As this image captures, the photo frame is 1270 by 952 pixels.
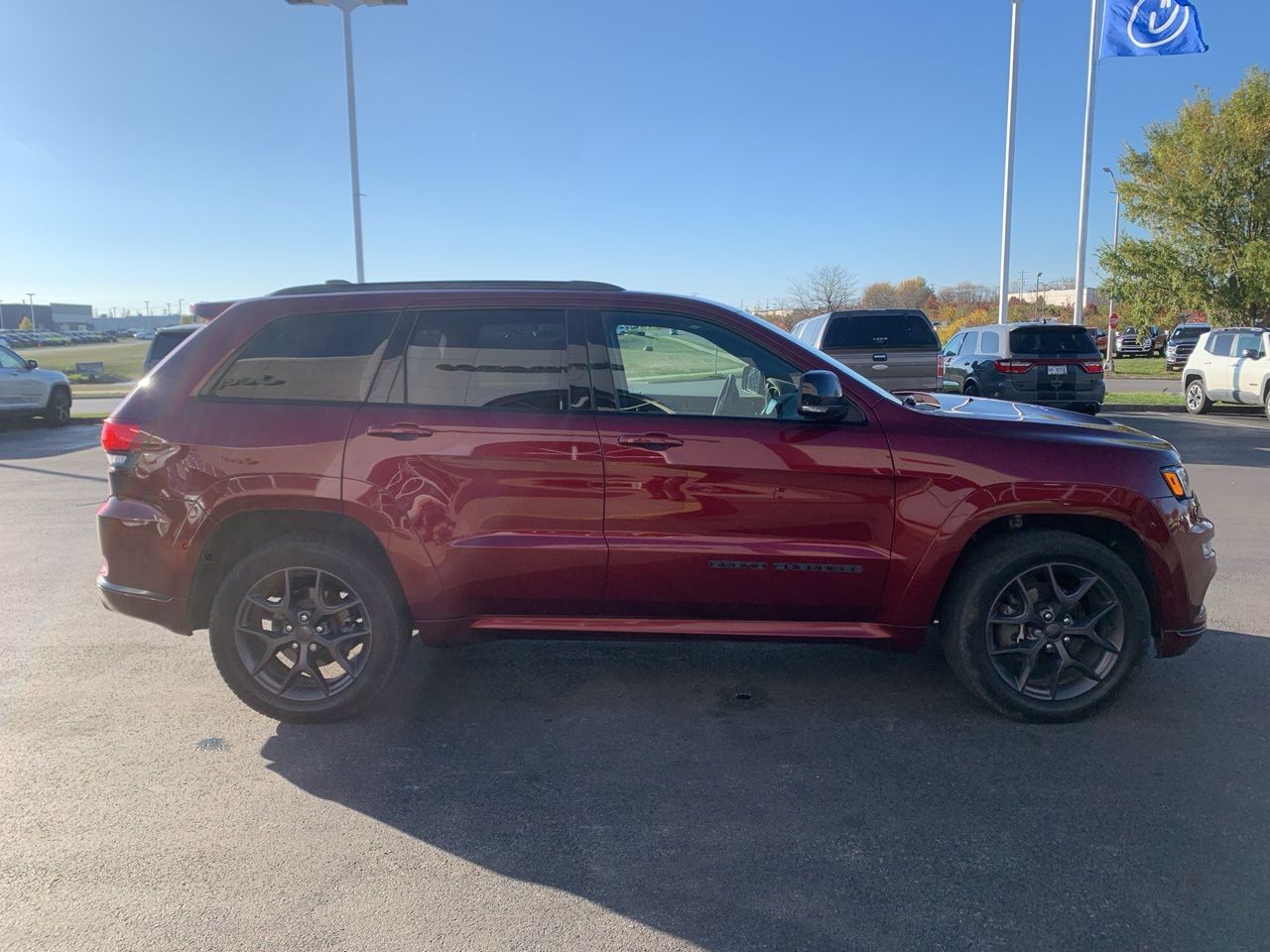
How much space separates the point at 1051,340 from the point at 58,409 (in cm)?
1909

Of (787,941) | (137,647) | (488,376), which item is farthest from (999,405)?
(137,647)

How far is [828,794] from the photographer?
10.6 feet

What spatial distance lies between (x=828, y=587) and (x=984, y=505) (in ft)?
2.41

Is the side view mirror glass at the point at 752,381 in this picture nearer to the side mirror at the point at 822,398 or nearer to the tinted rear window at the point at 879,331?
the side mirror at the point at 822,398

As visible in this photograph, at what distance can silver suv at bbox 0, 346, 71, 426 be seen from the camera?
16531 millimetres

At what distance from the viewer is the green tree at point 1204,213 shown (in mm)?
25859

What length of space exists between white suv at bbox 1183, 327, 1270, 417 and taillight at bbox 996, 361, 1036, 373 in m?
5.38

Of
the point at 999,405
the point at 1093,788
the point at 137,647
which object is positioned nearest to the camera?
the point at 1093,788

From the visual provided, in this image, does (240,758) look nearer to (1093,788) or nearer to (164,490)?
(164,490)

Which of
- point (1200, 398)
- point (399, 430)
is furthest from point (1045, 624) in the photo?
point (1200, 398)

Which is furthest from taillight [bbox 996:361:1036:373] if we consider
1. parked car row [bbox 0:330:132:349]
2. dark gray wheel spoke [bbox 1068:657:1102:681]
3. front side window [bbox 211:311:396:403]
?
parked car row [bbox 0:330:132:349]

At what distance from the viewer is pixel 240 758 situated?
3.57 metres

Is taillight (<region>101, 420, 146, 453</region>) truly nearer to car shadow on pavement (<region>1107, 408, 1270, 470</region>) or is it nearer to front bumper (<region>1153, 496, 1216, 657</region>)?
front bumper (<region>1153, 496, 1216, 657</region>)

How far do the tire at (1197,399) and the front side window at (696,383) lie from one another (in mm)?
17091
